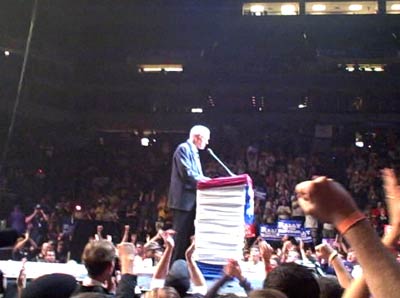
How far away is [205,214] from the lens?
5.07 meters

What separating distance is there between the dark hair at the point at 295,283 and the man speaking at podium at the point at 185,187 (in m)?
3.53

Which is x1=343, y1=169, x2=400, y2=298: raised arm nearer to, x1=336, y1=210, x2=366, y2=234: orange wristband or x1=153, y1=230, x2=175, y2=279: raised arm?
x1=336, y1=210, x2=366, y2=234: orange wristband

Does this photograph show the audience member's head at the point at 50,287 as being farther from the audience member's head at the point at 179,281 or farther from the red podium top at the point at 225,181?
the red podium top at the point at 225,181

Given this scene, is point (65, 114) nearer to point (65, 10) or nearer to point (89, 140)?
point (89, 140)

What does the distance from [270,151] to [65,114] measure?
6.74m

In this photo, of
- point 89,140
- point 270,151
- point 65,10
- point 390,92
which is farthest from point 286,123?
point 65,10

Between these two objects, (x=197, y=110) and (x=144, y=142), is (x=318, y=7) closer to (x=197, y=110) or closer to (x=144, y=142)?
(x=197, y=110)

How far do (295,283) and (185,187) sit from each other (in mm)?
3655

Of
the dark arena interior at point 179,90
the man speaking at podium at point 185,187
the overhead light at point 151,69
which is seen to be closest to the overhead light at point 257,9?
the dark arena interior at point 179,90

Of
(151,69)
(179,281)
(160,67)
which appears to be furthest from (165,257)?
(151,69)

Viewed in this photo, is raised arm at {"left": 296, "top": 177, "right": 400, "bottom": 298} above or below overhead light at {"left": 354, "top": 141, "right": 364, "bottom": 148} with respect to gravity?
below

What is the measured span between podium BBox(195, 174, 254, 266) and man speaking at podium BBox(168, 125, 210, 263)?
166 millimetres

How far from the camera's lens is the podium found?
16.5ft

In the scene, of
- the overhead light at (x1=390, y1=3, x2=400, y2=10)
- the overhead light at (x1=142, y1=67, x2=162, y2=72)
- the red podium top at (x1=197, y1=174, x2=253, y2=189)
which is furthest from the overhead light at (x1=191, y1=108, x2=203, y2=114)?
the red podium top at (x1=197, y1=174, x2=253, y2=189)
